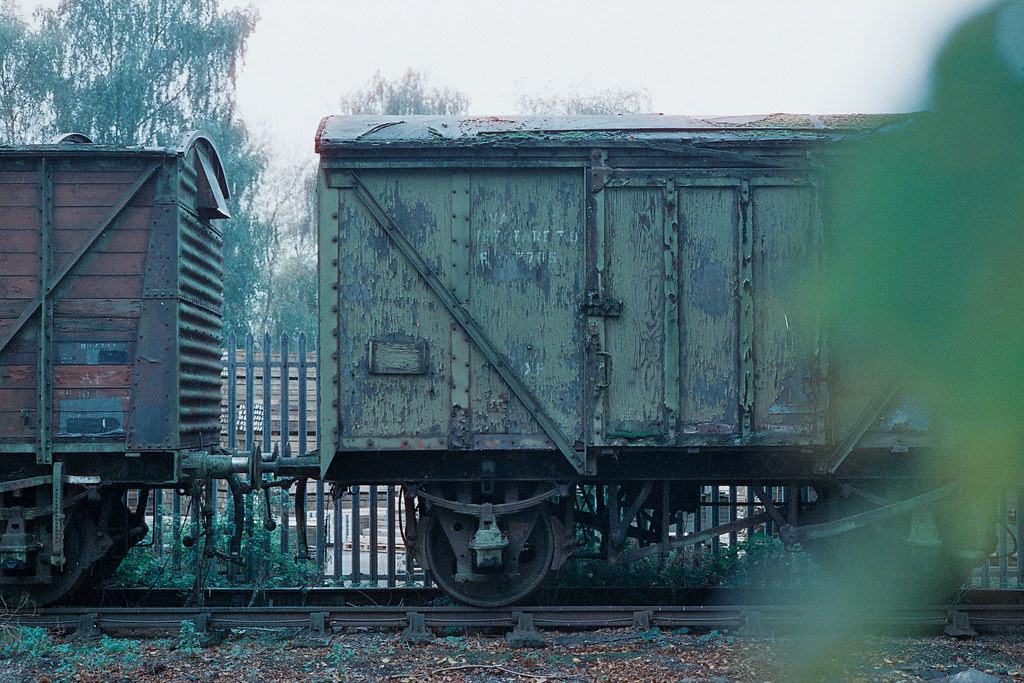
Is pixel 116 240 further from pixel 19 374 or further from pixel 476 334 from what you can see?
pixel 476 334

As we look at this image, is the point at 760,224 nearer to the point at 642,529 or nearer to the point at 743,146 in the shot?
the point at 743,146

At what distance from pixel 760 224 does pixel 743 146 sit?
2.00ft

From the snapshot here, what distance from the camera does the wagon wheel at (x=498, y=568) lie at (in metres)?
6.21

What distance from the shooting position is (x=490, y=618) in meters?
6.03

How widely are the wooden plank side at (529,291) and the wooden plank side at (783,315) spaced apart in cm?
136

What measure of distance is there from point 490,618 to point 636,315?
2575 mm

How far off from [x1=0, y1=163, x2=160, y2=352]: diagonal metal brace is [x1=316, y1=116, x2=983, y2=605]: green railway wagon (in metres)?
1.51

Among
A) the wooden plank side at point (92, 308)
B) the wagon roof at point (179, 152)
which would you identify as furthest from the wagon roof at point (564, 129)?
the wooden plank side at point (92, 308)

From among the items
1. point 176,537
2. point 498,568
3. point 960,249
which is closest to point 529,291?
point 498,568

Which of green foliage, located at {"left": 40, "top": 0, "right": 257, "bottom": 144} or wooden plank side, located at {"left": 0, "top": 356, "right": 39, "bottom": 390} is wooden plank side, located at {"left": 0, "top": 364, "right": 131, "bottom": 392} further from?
green foliage, located at {"left": 40, "top": 0, "right": 257, "bottom": 144}

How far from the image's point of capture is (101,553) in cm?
638

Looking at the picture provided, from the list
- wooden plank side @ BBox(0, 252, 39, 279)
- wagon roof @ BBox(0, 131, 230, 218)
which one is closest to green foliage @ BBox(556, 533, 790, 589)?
wagon roof @ BBox(0, 131, 230, 218)

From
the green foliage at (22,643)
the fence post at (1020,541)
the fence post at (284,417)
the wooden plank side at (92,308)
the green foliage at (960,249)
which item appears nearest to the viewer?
the green foliage at (960,249)

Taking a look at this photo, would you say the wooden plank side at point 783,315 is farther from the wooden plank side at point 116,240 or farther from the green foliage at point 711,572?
the wooden plank side at point 116,240
